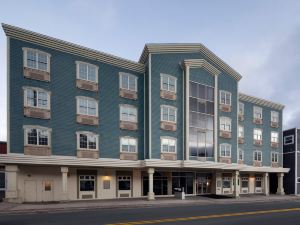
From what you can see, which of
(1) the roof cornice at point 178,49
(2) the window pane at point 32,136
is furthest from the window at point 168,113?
(2) the window pane at point 32,136

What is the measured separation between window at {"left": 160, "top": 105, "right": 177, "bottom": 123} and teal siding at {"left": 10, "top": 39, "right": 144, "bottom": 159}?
94.8 inches

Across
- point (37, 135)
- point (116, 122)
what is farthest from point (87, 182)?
point (37, 135)

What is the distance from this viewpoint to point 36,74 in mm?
24172

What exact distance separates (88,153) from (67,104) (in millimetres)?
5231

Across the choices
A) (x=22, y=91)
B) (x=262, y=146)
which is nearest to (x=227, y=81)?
(x=262, y=146)

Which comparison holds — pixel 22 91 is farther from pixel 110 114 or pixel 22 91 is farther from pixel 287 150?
pixel 287 150

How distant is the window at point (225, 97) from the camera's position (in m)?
35.5

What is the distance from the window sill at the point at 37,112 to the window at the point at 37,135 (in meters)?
1.05

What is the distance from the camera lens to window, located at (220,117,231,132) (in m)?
35.3

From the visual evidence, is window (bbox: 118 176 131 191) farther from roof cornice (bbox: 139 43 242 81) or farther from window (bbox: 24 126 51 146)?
roof cornice (bbox: 139 43 242 81)

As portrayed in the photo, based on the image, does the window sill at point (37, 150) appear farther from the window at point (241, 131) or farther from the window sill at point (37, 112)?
the window at point (241, 131)

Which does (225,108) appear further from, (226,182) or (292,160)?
(292,160)

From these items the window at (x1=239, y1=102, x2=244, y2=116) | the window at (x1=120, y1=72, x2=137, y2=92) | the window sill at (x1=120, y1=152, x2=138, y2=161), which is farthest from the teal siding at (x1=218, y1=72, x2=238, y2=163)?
the window sill at (x1=120, y1=152, x2=138, y2=161)

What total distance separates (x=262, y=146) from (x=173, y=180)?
59.0 ft
